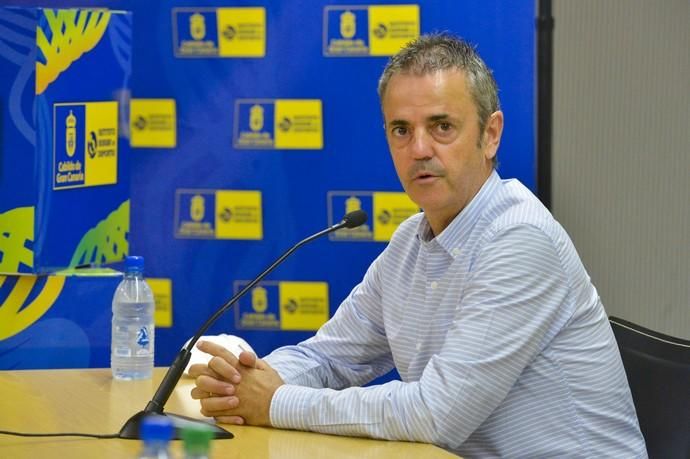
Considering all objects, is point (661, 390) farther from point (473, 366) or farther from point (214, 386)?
point (214, 386)

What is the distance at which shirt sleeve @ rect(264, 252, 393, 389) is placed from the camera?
248 cm

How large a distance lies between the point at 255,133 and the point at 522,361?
2.11 m

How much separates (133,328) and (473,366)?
37.5 inches

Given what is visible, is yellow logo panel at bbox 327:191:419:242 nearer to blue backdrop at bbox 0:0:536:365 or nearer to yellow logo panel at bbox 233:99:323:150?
blue backdrop at bbox 0:0:536:365

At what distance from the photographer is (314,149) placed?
12.9 ft

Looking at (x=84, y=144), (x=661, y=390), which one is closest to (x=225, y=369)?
(x=661, y=390)

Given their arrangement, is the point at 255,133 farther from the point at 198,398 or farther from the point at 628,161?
the point at 198,398

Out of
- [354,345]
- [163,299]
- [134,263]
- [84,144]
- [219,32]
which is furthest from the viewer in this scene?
[163,299]

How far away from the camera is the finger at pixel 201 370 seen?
2.19 m

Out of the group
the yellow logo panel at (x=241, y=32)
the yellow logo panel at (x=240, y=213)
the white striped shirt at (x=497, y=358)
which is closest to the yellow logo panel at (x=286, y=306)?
the yellow logo panel at (x=240, y=213)

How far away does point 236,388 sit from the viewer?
2.13 m

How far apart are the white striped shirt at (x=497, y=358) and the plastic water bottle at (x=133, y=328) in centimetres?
58

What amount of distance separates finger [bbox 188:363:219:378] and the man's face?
0.52m

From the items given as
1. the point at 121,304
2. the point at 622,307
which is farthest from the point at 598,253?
the point at 121,304
